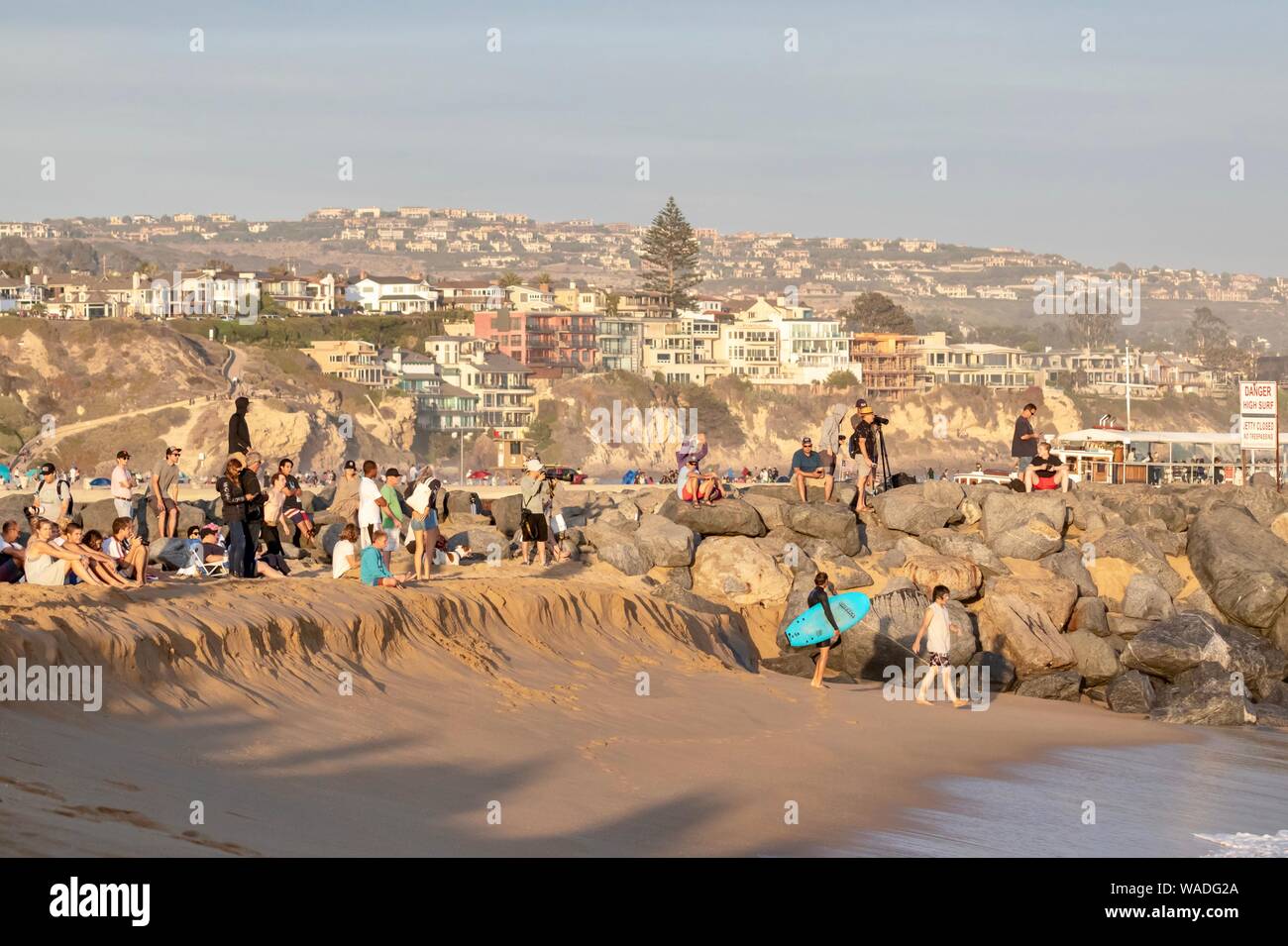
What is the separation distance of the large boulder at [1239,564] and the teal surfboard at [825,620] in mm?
6369

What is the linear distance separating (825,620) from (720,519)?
6200 millimetres

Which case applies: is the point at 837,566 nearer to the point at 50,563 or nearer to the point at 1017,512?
the point at 1017,512

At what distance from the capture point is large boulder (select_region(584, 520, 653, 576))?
22.0 meters

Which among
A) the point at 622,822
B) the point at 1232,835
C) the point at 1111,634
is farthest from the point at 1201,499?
the point at 622,822

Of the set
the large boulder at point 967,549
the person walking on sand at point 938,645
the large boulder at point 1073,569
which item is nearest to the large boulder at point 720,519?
the large boulder at point 967,549

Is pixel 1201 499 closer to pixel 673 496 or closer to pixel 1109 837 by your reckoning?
pixel 673 496

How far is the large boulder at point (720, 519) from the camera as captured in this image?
78.4ft

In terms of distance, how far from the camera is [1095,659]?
20.9 metres

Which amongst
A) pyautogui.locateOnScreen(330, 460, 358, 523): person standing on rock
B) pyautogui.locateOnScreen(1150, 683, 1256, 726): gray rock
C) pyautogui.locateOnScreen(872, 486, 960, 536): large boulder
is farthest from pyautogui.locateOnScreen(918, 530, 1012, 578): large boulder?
pyautogui.locateOnScreen(330, 460, 358, 523): person standing on rock

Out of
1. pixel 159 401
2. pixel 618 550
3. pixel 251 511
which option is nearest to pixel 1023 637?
pixel 618 550

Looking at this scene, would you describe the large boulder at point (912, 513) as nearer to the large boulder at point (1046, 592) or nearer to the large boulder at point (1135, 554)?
the large boulder at point (1135, 554)

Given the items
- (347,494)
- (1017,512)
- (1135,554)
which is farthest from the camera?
(1017,512)

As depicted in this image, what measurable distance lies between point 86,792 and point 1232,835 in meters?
7.91

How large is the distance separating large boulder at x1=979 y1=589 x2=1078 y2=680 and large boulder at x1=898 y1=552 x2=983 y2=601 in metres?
0.79
